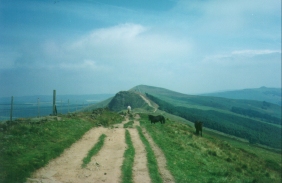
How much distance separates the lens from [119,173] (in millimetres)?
13977

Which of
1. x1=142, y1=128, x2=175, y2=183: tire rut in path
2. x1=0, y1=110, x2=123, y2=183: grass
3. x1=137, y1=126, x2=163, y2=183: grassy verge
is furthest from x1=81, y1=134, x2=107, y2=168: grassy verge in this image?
x1=142, y1=128, x2=175, y2=183: tire rut in path

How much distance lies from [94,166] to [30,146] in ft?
16.1

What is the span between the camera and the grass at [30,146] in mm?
12242

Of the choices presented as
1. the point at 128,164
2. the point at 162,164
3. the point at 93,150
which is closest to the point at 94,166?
the point at 128,164

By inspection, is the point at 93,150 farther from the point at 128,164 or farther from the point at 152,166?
the point at 152,166

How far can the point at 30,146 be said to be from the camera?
16359 mm

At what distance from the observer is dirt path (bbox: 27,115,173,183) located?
12648 millimetres

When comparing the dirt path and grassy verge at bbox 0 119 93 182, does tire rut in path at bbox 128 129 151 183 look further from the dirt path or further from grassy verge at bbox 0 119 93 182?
grassy verge at bbox 0 119 93 182

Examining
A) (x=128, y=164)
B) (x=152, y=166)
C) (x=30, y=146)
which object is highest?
(x=30, y=146)

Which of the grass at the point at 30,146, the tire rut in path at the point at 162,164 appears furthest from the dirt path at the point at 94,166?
the grass at the point at 30,146

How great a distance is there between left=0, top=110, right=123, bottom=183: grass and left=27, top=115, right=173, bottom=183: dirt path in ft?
1.56

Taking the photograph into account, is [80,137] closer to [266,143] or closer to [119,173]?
[119,173]

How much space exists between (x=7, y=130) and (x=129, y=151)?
31.2 feet

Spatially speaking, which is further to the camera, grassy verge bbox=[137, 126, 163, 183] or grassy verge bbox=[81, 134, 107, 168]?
grassy verge bbox=[81, 134, 107, 168]
